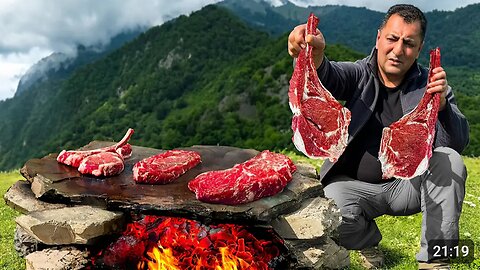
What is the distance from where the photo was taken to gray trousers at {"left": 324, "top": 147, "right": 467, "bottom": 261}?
4.95m

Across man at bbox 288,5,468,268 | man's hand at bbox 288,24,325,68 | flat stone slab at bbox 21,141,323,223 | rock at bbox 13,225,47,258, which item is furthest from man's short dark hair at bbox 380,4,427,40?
rock at bbox 13,225,47,258

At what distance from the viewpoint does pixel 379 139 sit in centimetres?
555

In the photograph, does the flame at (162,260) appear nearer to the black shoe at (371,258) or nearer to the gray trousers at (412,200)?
the gray trousers at (412,200)

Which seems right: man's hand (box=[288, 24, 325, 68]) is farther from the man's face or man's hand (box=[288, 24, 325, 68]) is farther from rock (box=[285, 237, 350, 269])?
rock (box=[285, 237, 350, 269])

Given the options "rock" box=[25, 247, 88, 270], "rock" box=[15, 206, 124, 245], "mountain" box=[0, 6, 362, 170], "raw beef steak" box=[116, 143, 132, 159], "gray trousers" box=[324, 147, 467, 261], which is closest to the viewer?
"rock" box=[15, 206, 124, 245]

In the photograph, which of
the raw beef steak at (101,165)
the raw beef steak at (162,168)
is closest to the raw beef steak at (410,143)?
the raw beef steak at (162,168)

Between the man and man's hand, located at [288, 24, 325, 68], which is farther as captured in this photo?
the man

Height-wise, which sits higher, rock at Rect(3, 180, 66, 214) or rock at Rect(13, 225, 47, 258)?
rock at Rect(3, 180, 66, 214)

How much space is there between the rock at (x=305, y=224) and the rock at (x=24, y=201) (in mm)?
2206

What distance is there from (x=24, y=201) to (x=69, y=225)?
1018mm

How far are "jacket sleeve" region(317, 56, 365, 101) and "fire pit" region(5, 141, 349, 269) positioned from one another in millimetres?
1124

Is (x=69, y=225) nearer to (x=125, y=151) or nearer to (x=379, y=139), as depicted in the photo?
(x=125, y=151)

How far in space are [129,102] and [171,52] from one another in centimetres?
1594

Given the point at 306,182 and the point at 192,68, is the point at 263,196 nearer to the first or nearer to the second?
the point at 306,182
